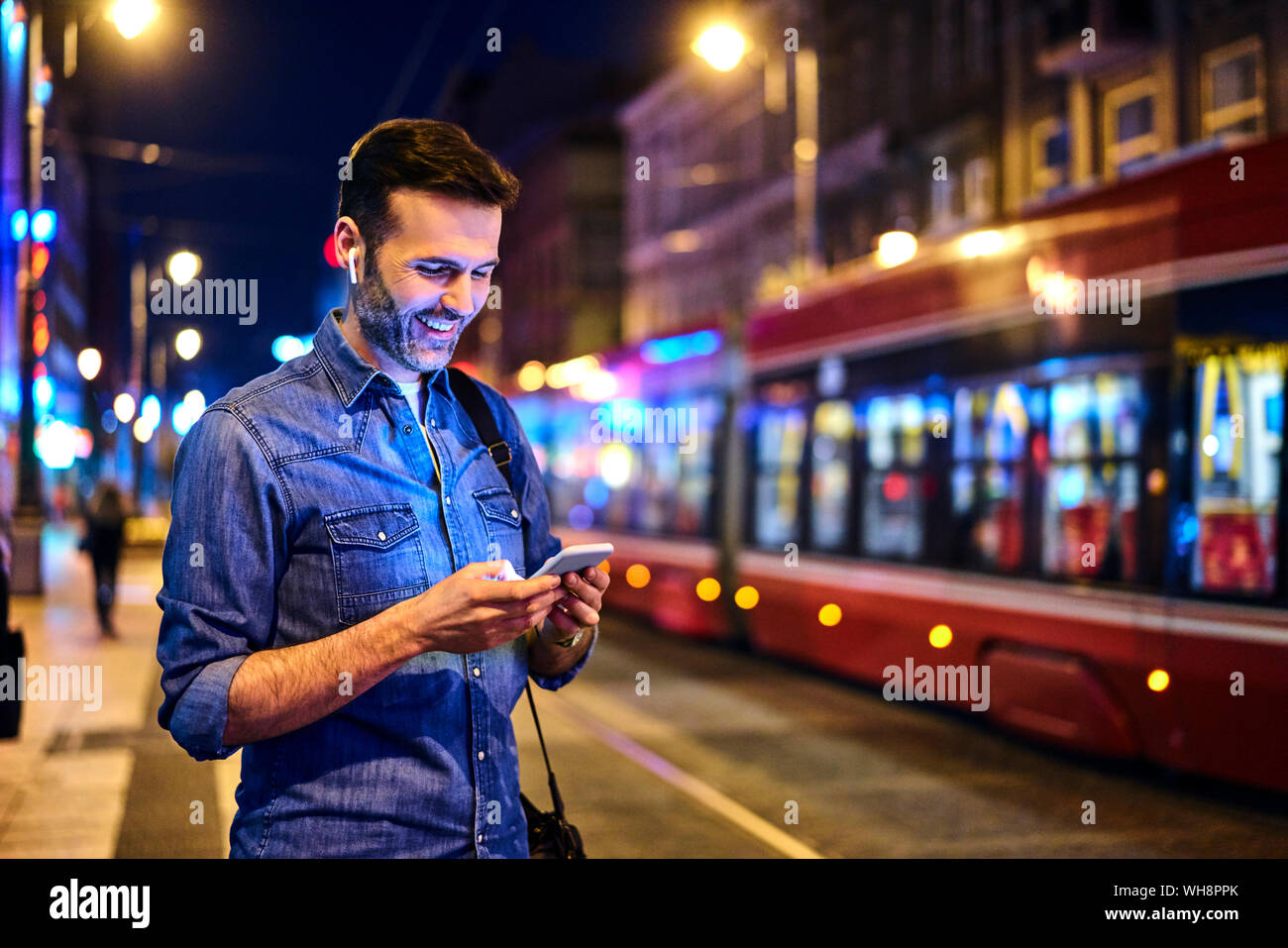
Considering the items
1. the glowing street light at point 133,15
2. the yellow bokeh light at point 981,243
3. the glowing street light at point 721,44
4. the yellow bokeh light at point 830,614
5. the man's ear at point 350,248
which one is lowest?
the yellow bokeh light at point 830,614

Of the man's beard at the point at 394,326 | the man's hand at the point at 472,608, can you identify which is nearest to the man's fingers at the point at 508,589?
the man's hand at the point at 472,608

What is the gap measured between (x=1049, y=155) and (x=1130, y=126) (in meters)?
2.45

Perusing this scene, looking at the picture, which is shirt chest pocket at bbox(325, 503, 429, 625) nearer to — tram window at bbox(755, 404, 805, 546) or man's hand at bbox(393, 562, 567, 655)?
man's hand at bbox(393, 562, 567, 655)

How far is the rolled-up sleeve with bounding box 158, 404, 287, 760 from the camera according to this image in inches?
76.3

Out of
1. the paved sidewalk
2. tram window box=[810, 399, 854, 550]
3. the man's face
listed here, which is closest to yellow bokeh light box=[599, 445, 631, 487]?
tram window box=[810, 399, 854, 550]

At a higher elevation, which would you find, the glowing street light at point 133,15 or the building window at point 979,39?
the building window at point 979,39

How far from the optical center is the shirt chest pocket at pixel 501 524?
7.56 ft

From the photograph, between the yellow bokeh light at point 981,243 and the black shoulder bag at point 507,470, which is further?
the yellow bokeh light at point 981,243

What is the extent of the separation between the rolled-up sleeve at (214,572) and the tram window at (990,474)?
779 centimetres

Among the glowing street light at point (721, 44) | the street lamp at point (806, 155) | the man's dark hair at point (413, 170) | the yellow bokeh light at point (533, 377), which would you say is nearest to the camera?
the man's dark hair at point (413, 170)

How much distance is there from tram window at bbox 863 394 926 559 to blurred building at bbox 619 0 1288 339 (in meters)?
1.75

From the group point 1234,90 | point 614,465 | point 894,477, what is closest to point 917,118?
point 1234,90

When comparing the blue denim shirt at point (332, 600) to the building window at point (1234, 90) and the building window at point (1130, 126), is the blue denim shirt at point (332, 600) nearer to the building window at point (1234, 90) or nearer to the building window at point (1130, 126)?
the building window at point (1234, 90)

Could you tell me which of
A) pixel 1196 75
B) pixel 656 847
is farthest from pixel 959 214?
pixel 656 847
